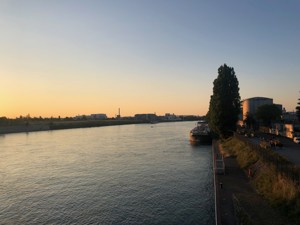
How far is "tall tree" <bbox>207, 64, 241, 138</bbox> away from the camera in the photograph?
259 feet

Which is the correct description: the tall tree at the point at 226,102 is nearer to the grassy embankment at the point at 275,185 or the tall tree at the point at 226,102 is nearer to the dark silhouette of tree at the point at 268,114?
the grassy embankment at the point at 275,185

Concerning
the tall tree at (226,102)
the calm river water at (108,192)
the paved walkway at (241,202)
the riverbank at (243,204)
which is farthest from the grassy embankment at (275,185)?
the tall tree at (226,102)

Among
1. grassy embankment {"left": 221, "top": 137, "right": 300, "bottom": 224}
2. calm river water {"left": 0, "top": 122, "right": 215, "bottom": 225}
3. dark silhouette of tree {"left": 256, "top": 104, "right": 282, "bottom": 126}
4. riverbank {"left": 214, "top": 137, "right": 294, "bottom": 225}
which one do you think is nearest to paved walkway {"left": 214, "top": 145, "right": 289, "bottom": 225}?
riverbank {"left": 214, "top": 137, "right": 294, "bottom": 225}

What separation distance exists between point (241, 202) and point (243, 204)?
19.1 inches

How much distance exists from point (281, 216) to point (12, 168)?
46.3 meters

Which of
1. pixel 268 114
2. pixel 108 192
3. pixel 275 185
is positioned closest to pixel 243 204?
pixel 275 185

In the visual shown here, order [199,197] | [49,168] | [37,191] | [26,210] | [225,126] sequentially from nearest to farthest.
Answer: [26,210] → [199,197] → [37,191] → [49,168] → [225,126]

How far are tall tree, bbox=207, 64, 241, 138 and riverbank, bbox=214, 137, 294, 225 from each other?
41611 mm

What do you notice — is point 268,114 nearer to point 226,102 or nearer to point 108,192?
point 226,102

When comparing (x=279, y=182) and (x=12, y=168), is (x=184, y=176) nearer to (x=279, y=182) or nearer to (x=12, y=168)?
(x=279, y=182)

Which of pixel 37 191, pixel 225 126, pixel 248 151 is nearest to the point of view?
pixel 37 191

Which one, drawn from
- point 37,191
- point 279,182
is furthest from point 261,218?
point 37,191

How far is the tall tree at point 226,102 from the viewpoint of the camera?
79.0 metres

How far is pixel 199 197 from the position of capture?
111 feet
